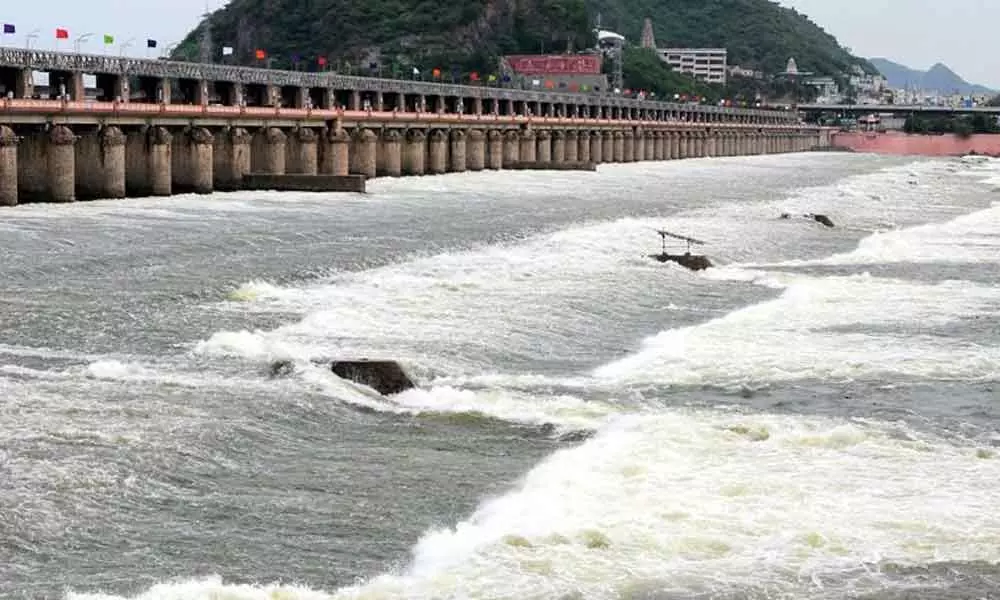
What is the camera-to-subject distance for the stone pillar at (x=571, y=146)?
145375 millimetres

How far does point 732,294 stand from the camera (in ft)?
132

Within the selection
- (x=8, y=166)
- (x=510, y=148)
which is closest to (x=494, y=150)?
(x=510, y=148)

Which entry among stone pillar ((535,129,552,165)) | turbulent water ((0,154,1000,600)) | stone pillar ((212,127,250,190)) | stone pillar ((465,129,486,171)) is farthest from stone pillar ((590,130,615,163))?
turbulent water ((0,154,1000,600))

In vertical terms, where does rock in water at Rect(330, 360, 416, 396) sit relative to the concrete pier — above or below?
below

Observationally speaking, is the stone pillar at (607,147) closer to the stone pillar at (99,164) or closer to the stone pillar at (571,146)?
the stone pillar at (571,146)

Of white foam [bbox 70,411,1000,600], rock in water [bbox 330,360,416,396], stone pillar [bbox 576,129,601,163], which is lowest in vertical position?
white foam [bbox 70,411,1000,600]

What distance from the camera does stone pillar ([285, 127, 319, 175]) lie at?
82.9 meters

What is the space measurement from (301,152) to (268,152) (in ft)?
12.4

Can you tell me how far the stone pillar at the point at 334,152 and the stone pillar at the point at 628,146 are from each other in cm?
8594

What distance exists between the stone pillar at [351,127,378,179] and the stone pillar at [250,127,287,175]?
12237mm

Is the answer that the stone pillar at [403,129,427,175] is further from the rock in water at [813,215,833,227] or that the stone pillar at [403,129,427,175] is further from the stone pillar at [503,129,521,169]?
the rock in water at [813,215,833,227]

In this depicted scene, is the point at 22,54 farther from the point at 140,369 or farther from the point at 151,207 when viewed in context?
the point at 140,369

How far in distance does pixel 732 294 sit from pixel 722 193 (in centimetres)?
6106

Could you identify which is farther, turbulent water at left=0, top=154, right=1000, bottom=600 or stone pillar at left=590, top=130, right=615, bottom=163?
stone pillar at left=590, top=130, right=615, bottom=163
